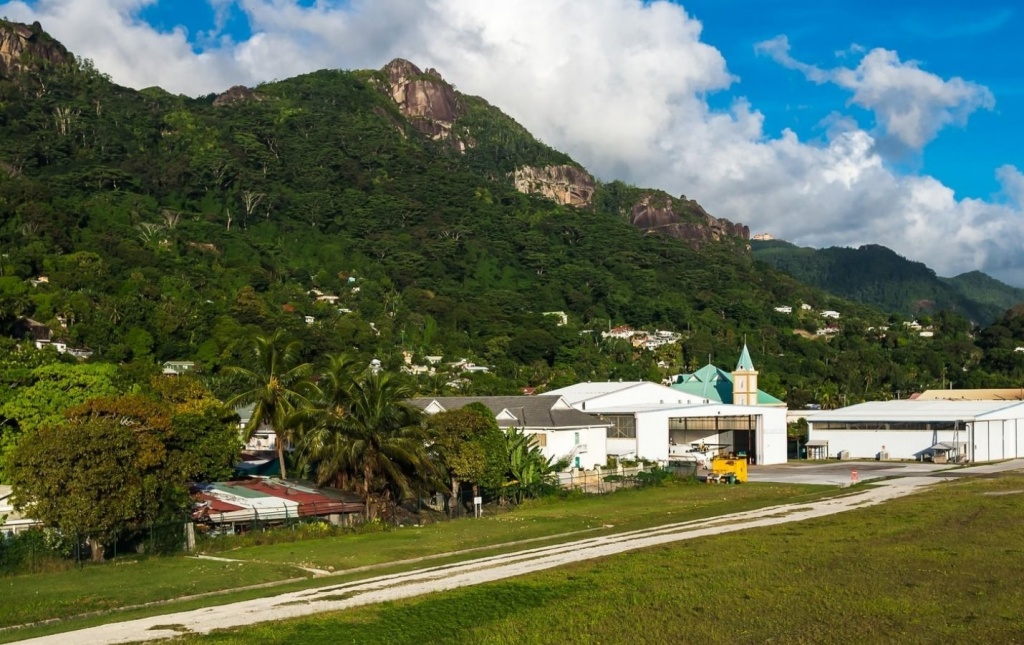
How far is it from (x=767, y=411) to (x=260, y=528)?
49472 millimetres

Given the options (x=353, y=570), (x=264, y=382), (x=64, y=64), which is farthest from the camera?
(x=64, y=64)

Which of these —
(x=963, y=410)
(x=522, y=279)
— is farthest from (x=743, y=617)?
(x=522, y=279)

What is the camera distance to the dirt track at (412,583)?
1989 cm

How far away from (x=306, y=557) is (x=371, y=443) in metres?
10.6

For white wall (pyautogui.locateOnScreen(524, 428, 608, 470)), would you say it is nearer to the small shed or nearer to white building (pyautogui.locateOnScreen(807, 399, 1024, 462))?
white building (pyautogui.locateOnScreen(807, 399, 1024, 462))

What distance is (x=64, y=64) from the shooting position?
200 m

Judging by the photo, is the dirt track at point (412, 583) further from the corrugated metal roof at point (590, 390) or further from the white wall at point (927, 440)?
the white wall at point (927, 440)

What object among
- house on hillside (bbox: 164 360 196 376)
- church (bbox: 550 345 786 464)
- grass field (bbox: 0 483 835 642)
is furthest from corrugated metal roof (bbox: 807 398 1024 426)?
house on hillside (bbox: 164 360 196 376)

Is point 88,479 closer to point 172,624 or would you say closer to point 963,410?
point 172,624

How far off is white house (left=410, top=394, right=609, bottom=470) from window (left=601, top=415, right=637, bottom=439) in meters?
6.05

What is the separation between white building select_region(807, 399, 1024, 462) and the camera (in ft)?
240

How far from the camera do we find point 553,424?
5962 centimetres

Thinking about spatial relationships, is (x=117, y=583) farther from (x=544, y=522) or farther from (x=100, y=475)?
(x=544, y=522)

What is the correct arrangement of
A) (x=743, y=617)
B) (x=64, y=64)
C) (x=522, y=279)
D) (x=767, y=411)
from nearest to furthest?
1. (x=743, y=617)
2. (x=767, y=411)
3. (x=522, y=279)
4. (x=64, y=64)
